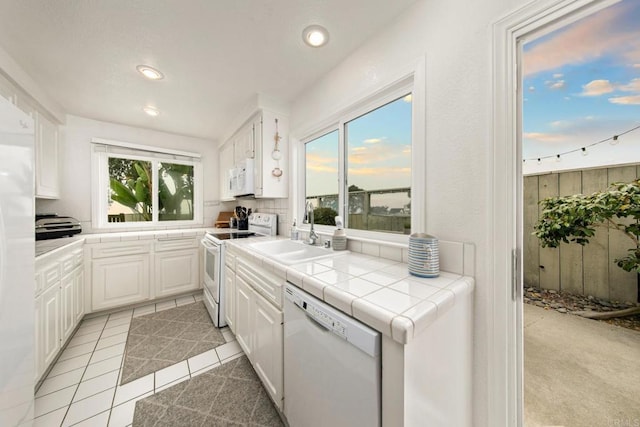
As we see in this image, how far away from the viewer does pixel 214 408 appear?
135 cm

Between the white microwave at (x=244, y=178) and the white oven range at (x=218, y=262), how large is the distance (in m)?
0.39

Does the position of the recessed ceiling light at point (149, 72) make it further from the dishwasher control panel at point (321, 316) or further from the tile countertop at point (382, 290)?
the dishwasher control panel at point (321, 316)

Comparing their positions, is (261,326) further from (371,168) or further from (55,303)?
(55,303)

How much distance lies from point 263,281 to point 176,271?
7.44 ft

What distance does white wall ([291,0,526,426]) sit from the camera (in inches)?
37.4

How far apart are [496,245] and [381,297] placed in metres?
0.57

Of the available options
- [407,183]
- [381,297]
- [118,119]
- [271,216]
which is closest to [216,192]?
[118,119]

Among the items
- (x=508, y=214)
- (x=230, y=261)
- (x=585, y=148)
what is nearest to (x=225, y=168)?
(x=230, y=261)

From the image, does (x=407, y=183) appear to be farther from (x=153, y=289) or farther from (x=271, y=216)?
(x=153, y=289)

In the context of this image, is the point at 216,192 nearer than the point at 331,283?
No

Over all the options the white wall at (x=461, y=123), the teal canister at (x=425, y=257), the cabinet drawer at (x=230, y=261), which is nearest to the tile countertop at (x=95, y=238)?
the cabinet drawer at (x=230, y=261)

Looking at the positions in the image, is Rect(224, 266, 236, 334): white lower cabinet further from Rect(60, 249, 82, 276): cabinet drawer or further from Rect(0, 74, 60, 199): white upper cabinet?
Rect(0, 74, 60, 199): white upper cabinet

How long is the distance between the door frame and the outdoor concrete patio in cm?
60

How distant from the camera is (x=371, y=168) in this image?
1675 mm
